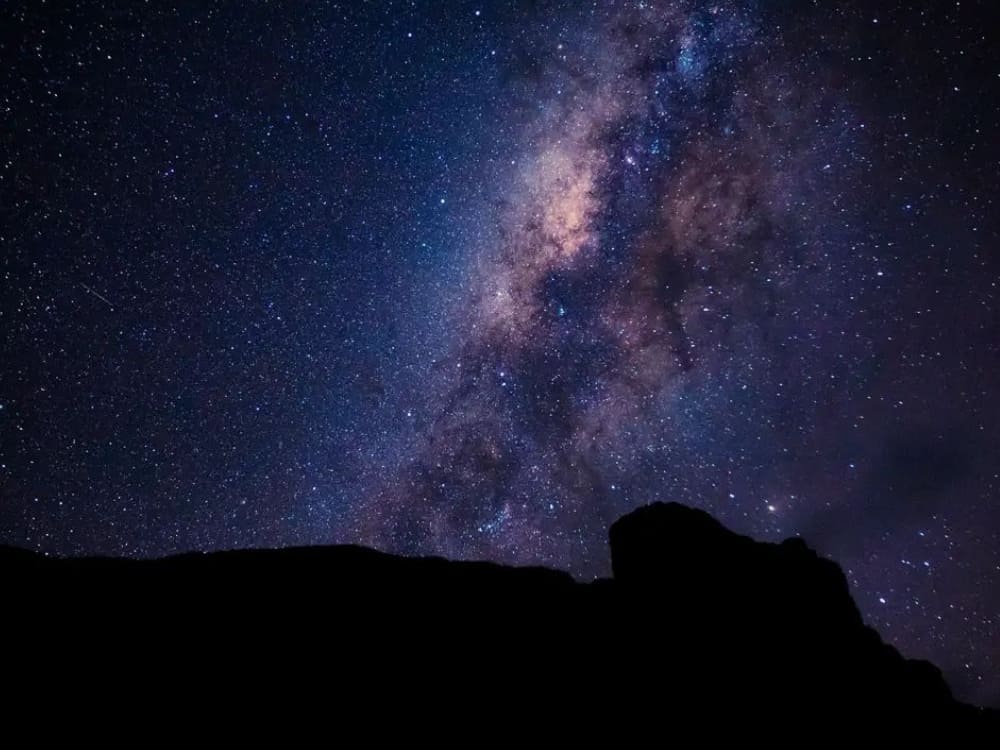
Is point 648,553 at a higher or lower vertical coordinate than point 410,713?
higher

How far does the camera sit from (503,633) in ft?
31.7

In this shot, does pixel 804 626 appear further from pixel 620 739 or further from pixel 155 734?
pixel 155 734

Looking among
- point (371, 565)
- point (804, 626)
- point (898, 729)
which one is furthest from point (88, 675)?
point (898, 729)

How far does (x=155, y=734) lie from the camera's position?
677cm

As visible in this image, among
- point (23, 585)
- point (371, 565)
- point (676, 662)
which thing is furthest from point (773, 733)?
point (23, 585)

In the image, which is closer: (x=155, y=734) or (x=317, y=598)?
(x=155, y=734)

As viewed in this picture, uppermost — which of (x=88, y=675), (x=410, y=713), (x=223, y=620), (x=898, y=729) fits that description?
(x=223, y=620)

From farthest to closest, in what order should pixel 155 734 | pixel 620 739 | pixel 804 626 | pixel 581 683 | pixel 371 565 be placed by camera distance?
pixel 804 626
pixel 371 565
pixel 581 683
pixel 620 739
pixel 155 734

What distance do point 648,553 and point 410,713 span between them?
673cm

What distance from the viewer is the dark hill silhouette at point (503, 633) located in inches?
305

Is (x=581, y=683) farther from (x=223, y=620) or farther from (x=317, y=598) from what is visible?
(x=223, y=620)

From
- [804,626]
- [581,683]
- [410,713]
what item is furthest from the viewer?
[804,626]

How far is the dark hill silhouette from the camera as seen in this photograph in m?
7.74

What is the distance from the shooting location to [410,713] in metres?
7.86
